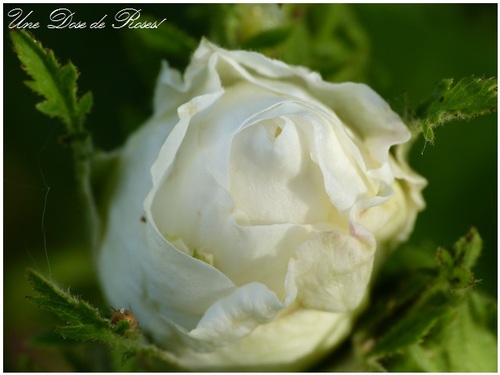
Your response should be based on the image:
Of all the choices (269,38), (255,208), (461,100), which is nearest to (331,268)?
(255,208)

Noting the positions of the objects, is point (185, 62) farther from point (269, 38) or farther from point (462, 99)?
point (462, 99)

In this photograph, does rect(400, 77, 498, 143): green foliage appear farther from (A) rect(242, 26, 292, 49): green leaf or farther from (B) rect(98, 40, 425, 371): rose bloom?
(A) rect(242, 26, 292, 49): green leaf

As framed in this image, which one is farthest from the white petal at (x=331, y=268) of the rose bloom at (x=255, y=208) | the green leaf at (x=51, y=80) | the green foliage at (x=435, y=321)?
the green leaf at (x=51, y=80)

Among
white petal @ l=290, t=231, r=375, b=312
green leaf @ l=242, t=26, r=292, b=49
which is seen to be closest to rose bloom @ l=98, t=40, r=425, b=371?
white petal @ l=290, t=231, r=375, b=312

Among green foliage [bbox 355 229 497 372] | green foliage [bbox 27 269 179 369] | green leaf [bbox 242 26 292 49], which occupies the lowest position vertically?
green foliage [bbox 355 229 497 372]

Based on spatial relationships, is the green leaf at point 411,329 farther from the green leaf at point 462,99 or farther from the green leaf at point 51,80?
the green leaf at point 51,80

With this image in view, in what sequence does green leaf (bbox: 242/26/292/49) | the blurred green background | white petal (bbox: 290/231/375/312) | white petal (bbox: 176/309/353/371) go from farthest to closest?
the blurred green background
green leaf (bbox: 242/26/292/49)
white petal (bbox: 176/309/353/371)
white petal (bbox: 290/231/375/312)

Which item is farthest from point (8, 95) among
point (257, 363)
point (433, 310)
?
point (433, 310)
